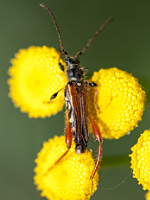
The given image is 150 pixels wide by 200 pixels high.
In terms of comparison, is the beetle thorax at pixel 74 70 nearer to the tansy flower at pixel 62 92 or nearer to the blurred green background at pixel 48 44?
the tansy flower at pixel 62 92

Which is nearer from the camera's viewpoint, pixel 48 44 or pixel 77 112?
pixel 77 112

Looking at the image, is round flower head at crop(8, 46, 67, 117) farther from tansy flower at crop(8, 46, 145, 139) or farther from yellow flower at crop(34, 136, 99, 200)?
yellow flower at crop(34, 136, 99, 200)

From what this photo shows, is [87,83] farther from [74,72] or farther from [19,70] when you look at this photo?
[19,70]

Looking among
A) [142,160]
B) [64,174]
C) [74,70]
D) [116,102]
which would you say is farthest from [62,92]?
[142,160]

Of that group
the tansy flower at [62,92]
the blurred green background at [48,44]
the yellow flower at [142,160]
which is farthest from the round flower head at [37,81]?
the yellow flower at [142,160]

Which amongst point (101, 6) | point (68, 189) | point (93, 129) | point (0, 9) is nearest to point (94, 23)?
point (101, 6)

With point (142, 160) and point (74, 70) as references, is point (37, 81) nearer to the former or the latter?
point (74, 70)

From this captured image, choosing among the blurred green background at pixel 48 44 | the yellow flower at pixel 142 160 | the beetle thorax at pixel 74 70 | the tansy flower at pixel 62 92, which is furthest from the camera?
the blurred green background at pixel 48 44
